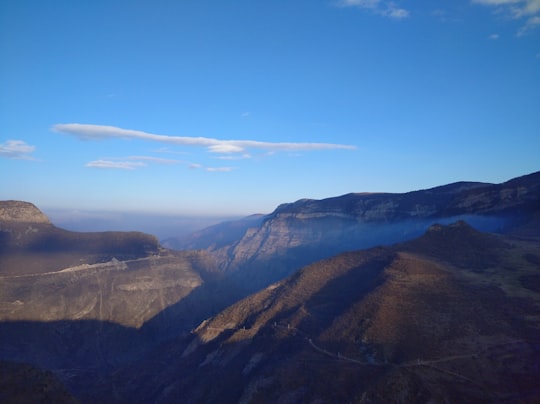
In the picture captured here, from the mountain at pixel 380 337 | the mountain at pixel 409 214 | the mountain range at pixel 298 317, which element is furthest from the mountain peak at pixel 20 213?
the mountain at pixel 380 337

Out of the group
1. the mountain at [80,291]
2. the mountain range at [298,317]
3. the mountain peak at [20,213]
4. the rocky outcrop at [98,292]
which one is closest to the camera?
the mountain range at [298,317]

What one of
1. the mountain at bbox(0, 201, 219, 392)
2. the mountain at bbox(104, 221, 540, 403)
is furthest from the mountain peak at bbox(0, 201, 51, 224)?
the mountain at bbox(104, 221, 540, 403)

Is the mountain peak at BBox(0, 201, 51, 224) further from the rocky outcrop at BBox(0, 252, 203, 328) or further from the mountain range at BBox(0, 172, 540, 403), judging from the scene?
the rocky outcrop at BBox(0, 252, 203, 328)

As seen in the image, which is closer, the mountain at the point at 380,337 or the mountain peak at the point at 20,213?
the mountain at the point at 380,337

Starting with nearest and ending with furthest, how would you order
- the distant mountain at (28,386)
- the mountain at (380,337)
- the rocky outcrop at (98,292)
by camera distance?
1. the distant mountain at (28,386)
2. the mountain at (380,337)
3. the rocky outcrop at (98,292)

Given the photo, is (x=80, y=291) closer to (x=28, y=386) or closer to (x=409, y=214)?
(x=28, y=386)

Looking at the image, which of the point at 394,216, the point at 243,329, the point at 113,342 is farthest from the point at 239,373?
the point at 394,216

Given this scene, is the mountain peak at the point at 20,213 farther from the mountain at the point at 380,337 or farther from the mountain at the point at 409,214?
the mountain at the point at 380,337
